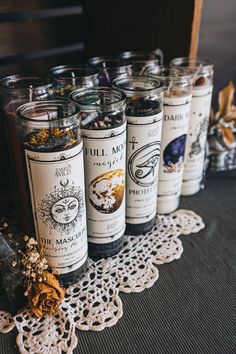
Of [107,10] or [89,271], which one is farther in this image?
[107,10]

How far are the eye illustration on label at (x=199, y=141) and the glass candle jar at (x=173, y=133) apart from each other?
2.1 inches

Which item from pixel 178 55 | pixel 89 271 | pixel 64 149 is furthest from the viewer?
pixel 178 55

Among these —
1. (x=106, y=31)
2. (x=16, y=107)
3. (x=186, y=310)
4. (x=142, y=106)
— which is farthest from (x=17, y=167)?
(x=106, y=31)

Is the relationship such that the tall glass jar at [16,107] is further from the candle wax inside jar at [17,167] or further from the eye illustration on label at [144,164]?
the eye illustration on label at [144,164]

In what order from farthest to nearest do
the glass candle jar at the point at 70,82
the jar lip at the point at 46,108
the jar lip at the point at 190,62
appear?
the jar lip at the point at 190,62 → the glass candle jar at the point at 70,82 → the jar lip at the point at 46,108

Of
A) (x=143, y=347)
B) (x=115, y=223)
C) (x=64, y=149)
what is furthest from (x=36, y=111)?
(x=143, y=347)

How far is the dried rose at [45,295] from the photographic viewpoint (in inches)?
17.9

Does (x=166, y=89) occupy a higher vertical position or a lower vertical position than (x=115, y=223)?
higher

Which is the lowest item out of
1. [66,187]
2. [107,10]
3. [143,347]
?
[143,347]

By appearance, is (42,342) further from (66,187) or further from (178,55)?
(178,55)

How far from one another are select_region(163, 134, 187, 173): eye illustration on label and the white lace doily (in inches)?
3.6

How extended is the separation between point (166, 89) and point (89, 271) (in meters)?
0.30

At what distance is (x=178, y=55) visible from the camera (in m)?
0.68

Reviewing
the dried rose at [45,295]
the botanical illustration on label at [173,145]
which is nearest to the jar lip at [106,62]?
the botanical illustration on label at [173,145]
